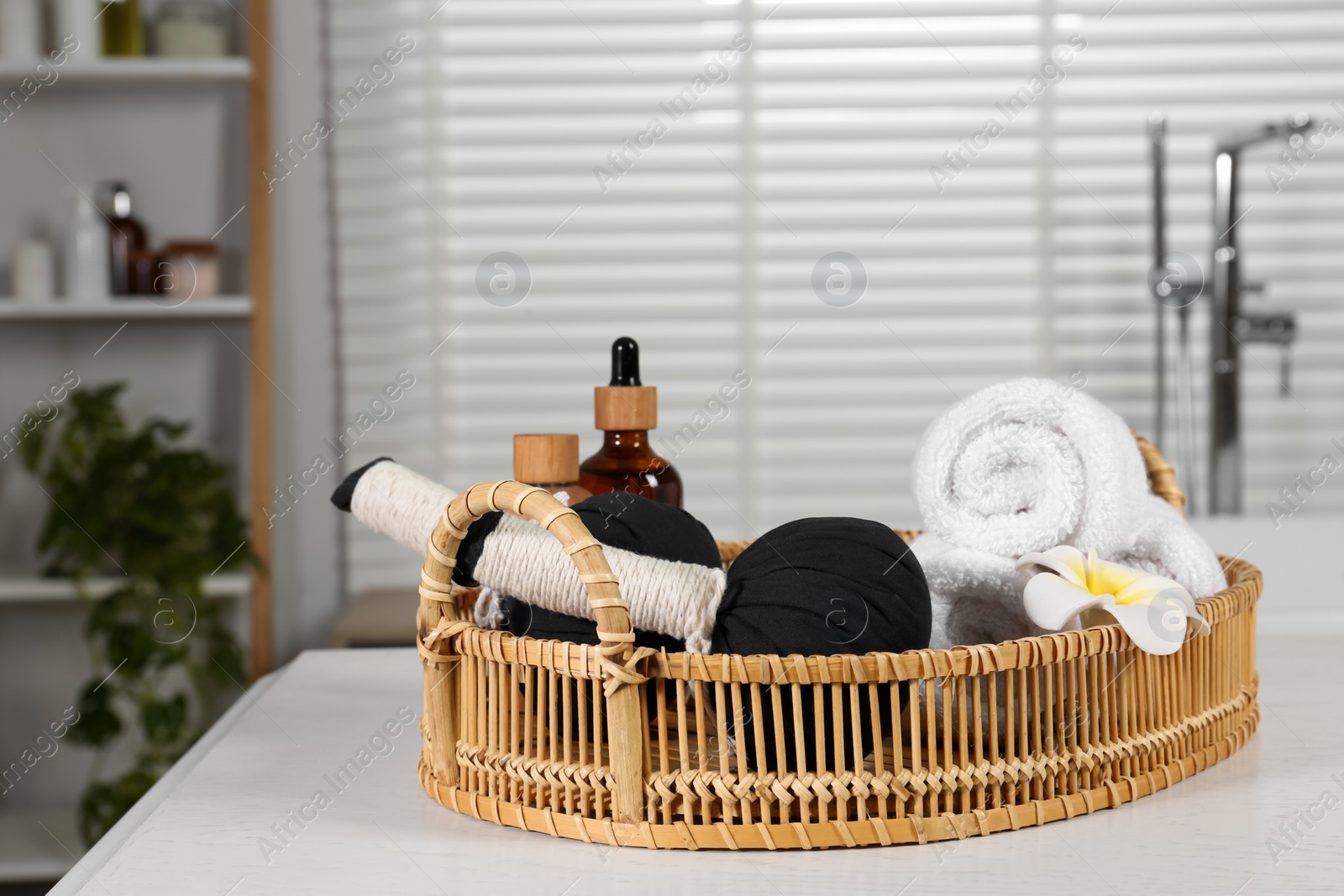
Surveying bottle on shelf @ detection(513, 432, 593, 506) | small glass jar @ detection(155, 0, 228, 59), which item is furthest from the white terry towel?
small glass jar @ detection(155, 0, 228, 59)

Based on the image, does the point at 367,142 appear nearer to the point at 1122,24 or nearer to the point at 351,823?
the point at 1122,24

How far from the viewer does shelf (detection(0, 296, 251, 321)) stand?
166 cm

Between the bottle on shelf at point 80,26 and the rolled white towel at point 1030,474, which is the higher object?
the bottle on shelf at point 80,26

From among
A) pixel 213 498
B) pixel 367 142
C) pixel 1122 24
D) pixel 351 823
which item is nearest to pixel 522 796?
pixel 351 823

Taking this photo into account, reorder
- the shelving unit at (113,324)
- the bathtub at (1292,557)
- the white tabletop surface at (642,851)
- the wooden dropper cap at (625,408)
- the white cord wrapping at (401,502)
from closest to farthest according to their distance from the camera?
the white tabletop surface at (642,851)
the white cord wrapping at (401,502)
the wooden dropper cap at (625,408)
the bathtub at (1292,557)
the shelving unit at (113,324)

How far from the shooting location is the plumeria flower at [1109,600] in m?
0.56

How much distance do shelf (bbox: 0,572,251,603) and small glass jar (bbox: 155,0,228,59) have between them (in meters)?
0.81

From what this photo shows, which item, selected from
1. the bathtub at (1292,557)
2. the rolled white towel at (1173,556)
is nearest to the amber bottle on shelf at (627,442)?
the rolled white towel at (1173,556)

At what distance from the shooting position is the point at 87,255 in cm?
168

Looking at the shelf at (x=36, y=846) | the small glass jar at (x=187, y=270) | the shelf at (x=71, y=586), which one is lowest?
the shelf at (x=36, y=846)

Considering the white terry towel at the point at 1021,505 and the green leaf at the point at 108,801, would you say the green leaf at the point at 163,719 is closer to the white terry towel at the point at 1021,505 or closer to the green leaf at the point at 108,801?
the green leaf at the point at 108,801

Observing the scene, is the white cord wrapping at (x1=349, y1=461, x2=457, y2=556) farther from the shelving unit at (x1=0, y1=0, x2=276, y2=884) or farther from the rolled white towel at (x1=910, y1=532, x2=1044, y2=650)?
the shelving unit at (x1=0, y1=0, x2=276, y2=884)

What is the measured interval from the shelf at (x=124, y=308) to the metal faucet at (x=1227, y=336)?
147cm

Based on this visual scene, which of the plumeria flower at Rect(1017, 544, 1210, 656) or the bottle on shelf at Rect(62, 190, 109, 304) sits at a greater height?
the bottle on shelf at Rect(62, 190, 109, 304)
